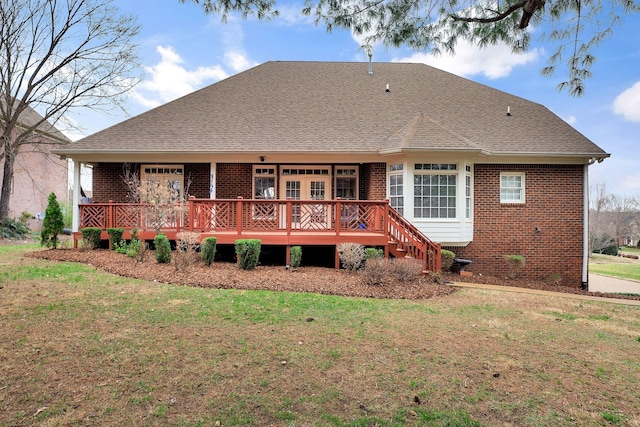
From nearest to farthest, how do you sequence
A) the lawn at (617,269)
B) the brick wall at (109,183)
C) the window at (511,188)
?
1. the window at (511,188)
2. the brick wall at (109,183)
3. the lawn at (617,269)

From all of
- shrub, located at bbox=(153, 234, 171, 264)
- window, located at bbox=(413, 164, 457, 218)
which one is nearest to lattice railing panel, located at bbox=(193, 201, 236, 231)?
shrub, located at bbox=(153, 234, 171, 264)

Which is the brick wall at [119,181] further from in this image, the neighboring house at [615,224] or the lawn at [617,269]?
the neighboring house at [615,224]

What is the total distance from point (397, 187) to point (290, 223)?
12.4 ft

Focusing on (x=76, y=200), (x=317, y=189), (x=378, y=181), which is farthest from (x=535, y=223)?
(x=76, y=200)

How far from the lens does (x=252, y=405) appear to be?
3.03m

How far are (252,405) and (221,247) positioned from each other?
25.8ft

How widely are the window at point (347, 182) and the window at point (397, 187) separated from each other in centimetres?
150

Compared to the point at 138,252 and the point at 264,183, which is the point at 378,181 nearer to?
the point at 264,183

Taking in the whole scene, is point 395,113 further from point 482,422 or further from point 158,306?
point 482,422

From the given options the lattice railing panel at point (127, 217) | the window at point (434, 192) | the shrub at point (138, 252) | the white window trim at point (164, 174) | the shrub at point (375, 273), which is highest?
the white window trim at point (164, 174)

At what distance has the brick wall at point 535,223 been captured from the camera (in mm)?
11258

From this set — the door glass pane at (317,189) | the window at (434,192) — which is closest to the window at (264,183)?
the door glass pane at (317,189)

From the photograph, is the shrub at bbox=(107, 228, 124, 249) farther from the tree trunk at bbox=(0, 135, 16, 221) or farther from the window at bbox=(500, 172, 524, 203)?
the window at bbox=(500, 172, 524, 203)

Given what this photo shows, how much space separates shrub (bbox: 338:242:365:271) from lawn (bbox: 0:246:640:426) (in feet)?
7.81
